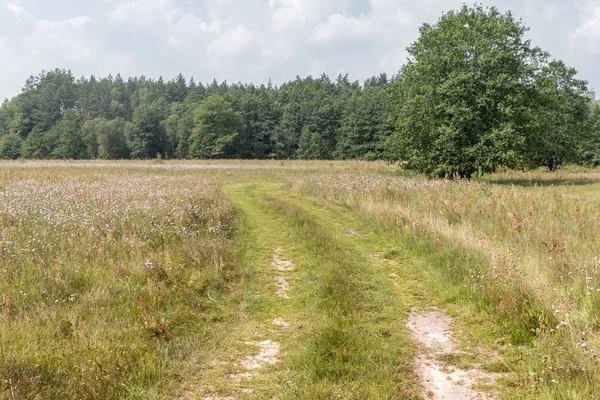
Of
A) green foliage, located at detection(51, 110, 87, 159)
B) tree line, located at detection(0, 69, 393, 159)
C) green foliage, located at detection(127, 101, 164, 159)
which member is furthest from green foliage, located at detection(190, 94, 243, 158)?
green foliage, located at detection(51, 110, 87, 159)

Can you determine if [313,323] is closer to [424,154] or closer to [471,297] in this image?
[471,297]

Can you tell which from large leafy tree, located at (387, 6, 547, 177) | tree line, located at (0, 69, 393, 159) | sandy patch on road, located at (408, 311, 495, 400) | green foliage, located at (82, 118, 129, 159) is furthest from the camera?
green foliage, located at (82, 118, 129, 159)

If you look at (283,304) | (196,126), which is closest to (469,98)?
(283,304)

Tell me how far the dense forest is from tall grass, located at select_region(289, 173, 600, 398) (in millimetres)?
11919

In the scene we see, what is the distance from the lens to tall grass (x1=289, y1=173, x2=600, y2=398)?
3713 mm

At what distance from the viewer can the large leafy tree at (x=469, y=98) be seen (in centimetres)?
2257

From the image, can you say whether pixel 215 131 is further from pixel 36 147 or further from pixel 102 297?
pixel 102 297

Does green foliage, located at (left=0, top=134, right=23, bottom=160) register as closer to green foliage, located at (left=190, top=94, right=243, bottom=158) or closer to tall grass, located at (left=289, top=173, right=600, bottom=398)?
green foliage, located at (left=190, top=94, right=243, bottom=158)

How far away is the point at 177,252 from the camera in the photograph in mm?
7473

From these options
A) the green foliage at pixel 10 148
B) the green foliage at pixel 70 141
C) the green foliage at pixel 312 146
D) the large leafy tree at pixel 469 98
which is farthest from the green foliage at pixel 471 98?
the green foliage at pixel 10 148

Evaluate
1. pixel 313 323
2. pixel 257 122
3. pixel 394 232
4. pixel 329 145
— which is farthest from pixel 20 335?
pixel 257 122

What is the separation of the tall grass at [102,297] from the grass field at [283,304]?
0.08 feet

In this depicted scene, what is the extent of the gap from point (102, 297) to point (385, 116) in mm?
73941

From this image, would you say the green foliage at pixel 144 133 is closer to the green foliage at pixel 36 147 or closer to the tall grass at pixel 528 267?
the green foliage at pixel 36 147
